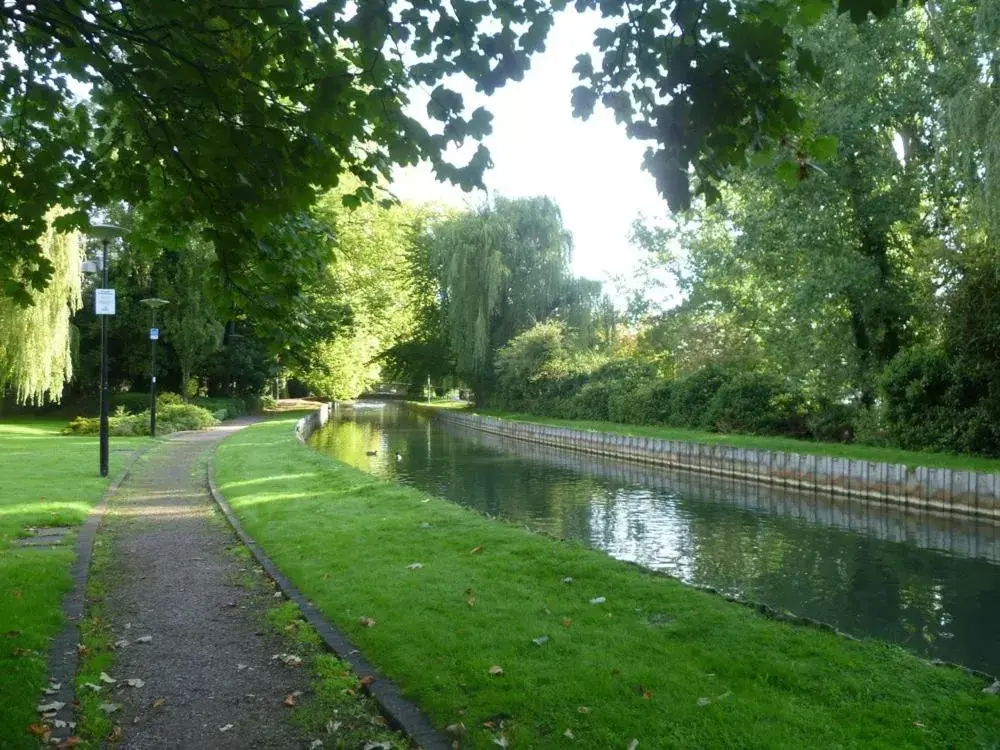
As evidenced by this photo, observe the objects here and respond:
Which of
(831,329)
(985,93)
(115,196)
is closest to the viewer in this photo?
(115,196)

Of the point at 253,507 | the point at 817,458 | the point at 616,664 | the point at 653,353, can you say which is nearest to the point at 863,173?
the point at 817,458

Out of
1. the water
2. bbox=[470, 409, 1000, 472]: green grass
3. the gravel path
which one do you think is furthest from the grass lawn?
bbox=[470, 409, 1000, 472]: green grass

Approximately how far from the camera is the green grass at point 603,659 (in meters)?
4.54

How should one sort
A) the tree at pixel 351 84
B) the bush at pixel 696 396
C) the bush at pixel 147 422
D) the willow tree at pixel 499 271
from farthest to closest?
the willow tree at pixel 499 271 < the bush at pixel 147 422 < the bush at pixel 696 396 < the tree at pixel 351 84

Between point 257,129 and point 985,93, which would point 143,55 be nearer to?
point 257,129

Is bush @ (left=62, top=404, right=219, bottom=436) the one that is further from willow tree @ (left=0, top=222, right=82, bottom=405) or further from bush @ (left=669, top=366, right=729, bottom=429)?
bush @ (left=669, top=366, right=729, bottom=429)

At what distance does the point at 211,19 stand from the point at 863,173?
747 inches

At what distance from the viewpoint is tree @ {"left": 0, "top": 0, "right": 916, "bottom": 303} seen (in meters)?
4.21

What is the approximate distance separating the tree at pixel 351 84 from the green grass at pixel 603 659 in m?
2.88

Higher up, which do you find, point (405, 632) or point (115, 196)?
point (115, 196)

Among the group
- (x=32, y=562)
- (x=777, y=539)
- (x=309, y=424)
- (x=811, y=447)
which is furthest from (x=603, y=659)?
(x=309, y=424)

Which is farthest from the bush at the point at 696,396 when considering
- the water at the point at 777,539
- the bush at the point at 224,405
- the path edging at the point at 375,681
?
the bush at the point at 224,405

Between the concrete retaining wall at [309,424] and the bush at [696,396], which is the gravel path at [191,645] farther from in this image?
the bush at [696,396]

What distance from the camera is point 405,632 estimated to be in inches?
244
